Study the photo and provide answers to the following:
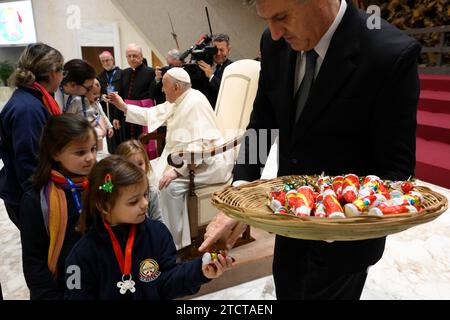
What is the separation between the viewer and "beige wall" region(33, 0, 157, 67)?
20.7ft

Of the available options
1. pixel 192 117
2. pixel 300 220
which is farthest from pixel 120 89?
pixel 300 220

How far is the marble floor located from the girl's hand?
4.03 feet

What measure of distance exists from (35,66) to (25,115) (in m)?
0.26

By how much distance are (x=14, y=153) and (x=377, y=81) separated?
5.27ft

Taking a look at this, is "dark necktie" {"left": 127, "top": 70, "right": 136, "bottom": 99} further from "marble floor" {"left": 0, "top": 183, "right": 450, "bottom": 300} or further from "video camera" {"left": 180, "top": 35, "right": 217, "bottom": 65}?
"marble floor" {"left": 0, "top": 183, "right": 450, "bottom": 300}

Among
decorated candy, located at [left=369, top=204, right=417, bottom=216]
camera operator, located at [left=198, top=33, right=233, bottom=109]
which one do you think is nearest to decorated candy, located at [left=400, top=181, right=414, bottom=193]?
decorated candy, located at [left=369, top=204, right=417, bottom=216]

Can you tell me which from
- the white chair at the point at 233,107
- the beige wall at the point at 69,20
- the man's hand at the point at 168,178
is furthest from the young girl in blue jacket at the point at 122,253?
the beige wall at the point at 69,20

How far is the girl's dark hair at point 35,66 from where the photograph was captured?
1730 mm

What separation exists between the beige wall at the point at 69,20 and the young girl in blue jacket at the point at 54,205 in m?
5.45

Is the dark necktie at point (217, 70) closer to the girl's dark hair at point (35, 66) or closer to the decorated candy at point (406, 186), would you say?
the girl's dark hair at point (35, 66)

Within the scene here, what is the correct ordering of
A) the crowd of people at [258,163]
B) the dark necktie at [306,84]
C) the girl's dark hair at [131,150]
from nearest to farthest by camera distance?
the crowd of people at [258,163], the dark necktie at [306,84], the girl's dark hair at [131,150]

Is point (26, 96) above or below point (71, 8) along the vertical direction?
below

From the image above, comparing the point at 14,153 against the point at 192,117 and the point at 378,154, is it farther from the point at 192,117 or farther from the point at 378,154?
the point at 378,154

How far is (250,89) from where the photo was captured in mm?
2793
